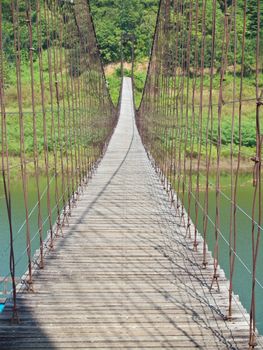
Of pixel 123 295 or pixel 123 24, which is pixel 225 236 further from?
pixel 123 24

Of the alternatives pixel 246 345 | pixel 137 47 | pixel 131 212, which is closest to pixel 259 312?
pixel 131 212

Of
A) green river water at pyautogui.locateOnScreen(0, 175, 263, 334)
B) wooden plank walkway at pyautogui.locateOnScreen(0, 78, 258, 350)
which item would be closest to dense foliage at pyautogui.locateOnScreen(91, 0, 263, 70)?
green river water at pyautogui.locateOnScreen(0, 175, 263, 334)

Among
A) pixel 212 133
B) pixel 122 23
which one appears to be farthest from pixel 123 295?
pixel 122 23

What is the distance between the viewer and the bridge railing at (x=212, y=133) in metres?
1.88

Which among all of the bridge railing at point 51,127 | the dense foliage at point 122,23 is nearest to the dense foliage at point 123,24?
the dense foliage at point 122,23

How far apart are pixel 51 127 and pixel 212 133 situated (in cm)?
102

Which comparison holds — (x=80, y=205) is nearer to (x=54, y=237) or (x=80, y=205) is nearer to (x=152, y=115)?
(x=54, y=237)

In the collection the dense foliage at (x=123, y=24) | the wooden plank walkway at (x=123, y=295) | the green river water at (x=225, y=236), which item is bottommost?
the green river water at (x=225, y=236)

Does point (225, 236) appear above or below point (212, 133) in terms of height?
below

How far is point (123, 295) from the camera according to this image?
2.09 m

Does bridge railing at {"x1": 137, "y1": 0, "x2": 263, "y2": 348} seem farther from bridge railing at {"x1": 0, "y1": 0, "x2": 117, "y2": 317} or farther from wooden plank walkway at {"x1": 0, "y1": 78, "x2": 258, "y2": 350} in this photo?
bridge railing at {"x1": 0, "y1": 0, "x2": 117, "y2": 317}

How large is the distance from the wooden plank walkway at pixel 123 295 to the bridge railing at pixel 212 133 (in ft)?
0.34

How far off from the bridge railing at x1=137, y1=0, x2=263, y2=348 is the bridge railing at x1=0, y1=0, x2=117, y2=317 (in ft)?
2.54

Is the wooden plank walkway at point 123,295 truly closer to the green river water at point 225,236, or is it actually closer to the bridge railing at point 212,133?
the bridge railing at point 212,133
